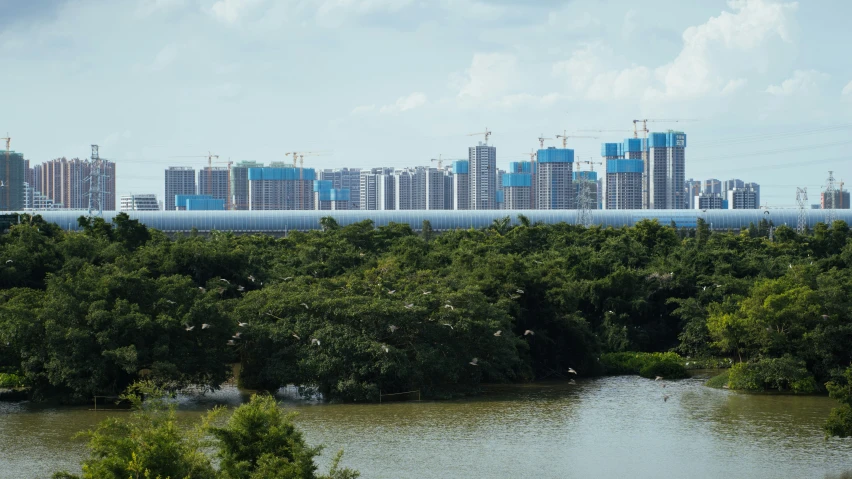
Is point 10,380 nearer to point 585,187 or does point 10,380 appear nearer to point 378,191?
point 585,187

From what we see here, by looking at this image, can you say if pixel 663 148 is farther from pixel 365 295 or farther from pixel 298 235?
pixel 365 295

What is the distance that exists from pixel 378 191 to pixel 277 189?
58.9ft

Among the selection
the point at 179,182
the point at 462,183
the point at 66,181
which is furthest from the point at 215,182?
the point at 462,183

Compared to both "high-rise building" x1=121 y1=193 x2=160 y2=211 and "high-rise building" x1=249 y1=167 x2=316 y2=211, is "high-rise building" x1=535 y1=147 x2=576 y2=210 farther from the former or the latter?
"high-rise building" x1=121 y1=193 x2=160 y2=211

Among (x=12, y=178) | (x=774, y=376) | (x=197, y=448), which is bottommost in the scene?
(x=774, y=376)

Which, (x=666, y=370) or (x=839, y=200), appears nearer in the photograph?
(x=666, y=370)

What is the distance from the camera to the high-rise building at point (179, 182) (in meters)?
126

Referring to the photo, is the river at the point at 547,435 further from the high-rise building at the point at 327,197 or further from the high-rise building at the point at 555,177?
the high-rise building at the point at 327,197

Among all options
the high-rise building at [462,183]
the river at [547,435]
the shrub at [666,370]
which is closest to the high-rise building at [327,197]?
the high-rise building at [462,183]

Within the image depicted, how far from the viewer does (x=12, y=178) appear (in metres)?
98.6

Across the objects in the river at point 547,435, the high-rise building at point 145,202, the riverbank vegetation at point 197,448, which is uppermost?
the high-rise building at point 145,202

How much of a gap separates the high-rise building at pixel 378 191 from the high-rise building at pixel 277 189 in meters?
14.8

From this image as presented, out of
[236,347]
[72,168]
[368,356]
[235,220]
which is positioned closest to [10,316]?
[236,347]

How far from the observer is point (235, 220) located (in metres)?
68.5
